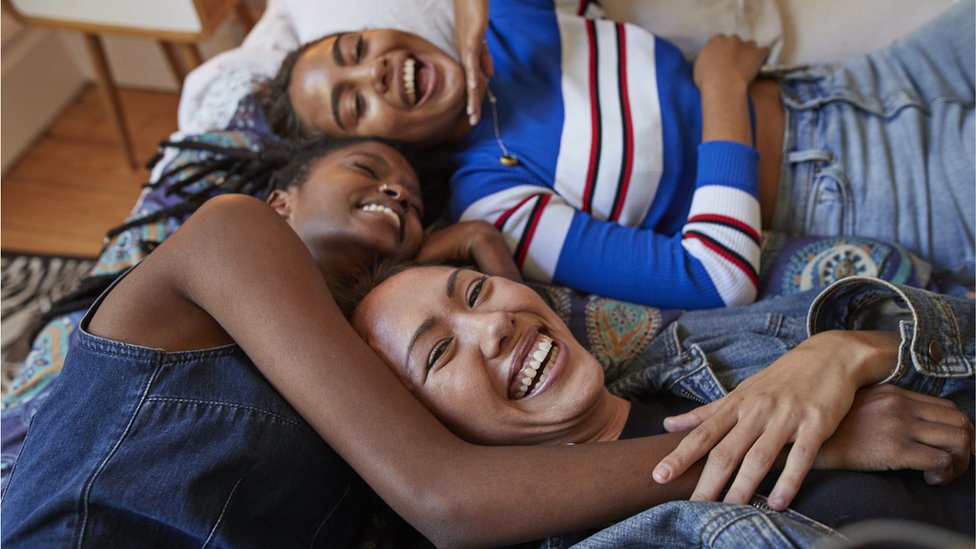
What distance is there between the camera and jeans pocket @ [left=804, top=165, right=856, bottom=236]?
4.50 ft

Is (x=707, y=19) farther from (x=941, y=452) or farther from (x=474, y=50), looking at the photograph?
(x=941, y=452)

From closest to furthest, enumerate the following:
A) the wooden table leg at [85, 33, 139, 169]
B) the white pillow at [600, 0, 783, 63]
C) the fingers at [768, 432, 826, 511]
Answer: the fingers at [768, 432, 826, 511] < the white pillow at [600, 0, 783, 63] < the wooden table leg at [85, 33, 139, 169]

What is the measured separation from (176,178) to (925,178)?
140 centimetres

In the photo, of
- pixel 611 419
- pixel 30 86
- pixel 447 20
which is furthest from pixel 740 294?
pixel 30 86

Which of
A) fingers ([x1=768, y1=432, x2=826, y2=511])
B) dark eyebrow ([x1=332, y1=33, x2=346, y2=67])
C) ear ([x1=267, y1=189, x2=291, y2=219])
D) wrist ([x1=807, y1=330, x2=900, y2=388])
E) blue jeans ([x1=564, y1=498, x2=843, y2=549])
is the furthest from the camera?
dark eyebrow ([x1=332, y1=33, x2=346, y2=67])

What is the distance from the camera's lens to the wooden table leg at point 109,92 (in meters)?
2.33

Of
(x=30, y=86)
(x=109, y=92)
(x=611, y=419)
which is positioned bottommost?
(x=30, y=86)

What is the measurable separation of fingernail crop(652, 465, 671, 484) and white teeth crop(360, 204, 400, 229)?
58 cm

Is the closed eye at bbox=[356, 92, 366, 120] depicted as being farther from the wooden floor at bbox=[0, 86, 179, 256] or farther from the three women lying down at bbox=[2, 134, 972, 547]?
the wooden floor at bbox=[0, 86, 179, 256]

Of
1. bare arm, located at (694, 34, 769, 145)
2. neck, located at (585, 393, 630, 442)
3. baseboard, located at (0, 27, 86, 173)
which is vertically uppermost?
bare arm, located at (694, 34, 769, 145)

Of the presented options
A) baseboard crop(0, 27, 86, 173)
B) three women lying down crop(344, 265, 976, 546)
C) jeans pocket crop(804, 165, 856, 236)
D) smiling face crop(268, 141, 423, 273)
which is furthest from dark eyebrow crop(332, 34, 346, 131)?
baseboard crop(0, 27, 86, 173)

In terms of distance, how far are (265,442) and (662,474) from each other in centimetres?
43

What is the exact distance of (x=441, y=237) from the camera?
1.30m

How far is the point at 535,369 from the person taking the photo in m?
0.94
